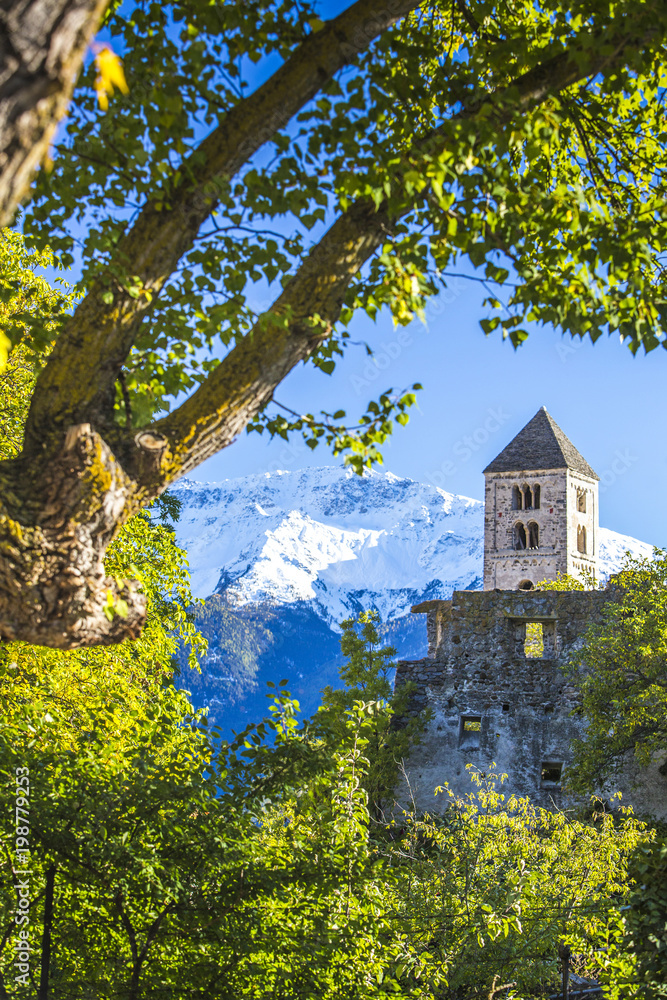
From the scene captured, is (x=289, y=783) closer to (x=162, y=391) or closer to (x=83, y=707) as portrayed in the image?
(x=83, y=707)

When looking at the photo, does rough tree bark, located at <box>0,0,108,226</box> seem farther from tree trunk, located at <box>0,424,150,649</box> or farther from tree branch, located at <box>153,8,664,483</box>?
tree branch, located at <box>153,8,664,483</box>

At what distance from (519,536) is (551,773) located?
37167mm

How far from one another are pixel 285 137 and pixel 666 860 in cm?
630

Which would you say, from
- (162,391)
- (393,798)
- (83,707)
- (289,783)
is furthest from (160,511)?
(162,391)

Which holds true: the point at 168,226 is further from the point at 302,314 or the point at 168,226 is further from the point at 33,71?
the point at 33,71

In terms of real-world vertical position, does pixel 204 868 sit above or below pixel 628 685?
below

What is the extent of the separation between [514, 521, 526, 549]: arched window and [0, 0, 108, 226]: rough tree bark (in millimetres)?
53135

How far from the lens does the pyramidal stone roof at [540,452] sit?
55.2m

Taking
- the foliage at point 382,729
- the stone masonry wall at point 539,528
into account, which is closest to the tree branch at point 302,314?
the foliage at point 382,729

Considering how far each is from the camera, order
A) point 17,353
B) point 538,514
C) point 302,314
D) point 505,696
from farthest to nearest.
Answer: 1. point 538,514
2. point 505,696
3. point 17,353
4. point 302,314

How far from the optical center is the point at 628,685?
48.6 feet

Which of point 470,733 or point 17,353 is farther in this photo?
point 470,733

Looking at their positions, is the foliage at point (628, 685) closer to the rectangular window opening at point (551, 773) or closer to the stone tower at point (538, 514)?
the rectangular window opening at point (551, 773)

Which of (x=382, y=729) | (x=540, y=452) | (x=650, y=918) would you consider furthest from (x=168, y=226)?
(x=540, y=452)
